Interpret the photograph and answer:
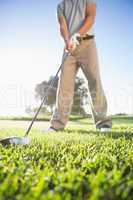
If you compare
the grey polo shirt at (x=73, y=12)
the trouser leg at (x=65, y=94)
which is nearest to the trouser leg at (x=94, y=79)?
the trouser leg at (x=65, y=94)

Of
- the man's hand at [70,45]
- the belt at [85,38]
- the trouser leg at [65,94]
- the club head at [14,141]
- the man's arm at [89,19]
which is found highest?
the man's arm at [89,19]

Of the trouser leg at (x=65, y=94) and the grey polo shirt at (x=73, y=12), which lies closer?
the trouser leg at (x=65, y=94)

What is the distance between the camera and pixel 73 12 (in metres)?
7.13

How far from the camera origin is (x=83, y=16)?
281 inches

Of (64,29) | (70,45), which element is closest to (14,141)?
(70,45)

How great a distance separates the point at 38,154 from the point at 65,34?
3.73 m

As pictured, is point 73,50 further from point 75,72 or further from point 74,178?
point 74,178

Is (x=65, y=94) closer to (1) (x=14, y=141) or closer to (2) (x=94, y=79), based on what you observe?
(2) (x=94, y=79)

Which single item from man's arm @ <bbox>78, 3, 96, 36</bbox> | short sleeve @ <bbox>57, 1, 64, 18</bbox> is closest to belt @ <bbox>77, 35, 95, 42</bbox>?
man's arm @ <bbox>78, 3, 96, 36</bbox>

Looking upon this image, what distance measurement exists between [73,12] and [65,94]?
4.24 feet

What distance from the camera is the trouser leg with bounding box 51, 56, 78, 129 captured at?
6.95m

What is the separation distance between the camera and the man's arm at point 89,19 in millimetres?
6812

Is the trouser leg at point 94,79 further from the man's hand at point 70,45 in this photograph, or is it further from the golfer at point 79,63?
the man's hand at point 70,45

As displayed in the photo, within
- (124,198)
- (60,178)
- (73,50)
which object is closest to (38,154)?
(60,178)
